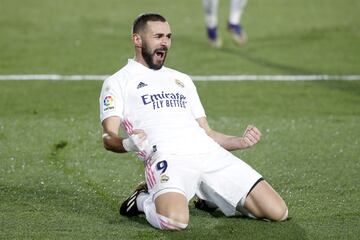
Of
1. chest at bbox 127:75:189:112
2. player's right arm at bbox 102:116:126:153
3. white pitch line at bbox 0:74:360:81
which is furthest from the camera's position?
white pitch line at bbox 0:74:360:81

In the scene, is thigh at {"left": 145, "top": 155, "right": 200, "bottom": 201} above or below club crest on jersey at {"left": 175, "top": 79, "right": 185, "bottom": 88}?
below

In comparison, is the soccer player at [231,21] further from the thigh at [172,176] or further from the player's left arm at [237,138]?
the thigh at [172,176]

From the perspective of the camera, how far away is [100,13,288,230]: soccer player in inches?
279

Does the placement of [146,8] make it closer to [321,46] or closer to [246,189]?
[321,46]

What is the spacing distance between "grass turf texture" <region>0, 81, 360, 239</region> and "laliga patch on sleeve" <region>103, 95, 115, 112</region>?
0.80m

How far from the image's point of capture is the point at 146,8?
16844mm

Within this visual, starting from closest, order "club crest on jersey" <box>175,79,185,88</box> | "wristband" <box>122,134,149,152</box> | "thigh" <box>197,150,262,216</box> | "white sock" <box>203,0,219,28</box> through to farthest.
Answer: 1. "wristband" <box>122,134,149,152</box>
2. "thigh" <box>197,150,262,216</box>
3. "club crest on jersey" <box>175,79,185,88</box>
4. "white sock" <box>203,0,219,28</box>

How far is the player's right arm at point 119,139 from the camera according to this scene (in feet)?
22.1

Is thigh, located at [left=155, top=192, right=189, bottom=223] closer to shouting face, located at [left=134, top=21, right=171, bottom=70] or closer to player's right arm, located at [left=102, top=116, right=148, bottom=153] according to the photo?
player's right arm, located at [left=102, top=116, right=148, bottom=153]

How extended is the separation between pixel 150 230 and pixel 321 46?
8.13m

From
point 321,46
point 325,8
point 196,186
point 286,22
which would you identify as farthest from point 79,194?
point 325,8

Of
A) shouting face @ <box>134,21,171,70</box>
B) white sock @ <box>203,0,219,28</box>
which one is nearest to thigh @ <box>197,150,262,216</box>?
shouting face @ <box>134,21,171,70</box>

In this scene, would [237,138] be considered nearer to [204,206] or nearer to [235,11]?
[204,206]

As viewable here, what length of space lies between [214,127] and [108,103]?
122 inches
